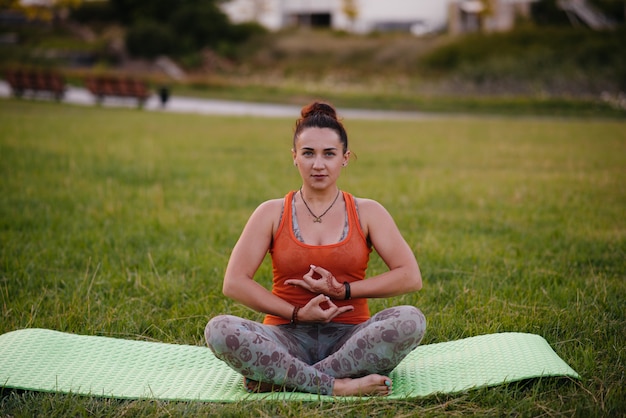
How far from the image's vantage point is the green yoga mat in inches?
134

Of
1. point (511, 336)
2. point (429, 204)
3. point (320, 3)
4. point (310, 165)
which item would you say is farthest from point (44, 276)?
point (320, 3)

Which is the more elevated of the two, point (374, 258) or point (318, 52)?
point (374, 258)

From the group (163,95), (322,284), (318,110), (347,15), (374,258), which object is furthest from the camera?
(347,15)

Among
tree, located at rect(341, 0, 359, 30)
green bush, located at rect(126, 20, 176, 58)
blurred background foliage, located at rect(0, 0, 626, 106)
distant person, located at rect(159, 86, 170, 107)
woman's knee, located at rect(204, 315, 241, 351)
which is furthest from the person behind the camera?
tree, located at rect(341, 0, 359, 30)

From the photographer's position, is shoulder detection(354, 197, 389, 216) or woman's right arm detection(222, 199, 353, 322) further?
shoulder detection(354, 197, 389, 216)

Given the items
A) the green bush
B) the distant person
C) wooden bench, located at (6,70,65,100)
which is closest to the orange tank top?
the distant person

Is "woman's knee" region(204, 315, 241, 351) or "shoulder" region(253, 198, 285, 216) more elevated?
"shoulder" region(253, 198, 285, 216)

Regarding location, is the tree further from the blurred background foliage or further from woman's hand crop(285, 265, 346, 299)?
woman's hand crop(285, 265, 346, 299)

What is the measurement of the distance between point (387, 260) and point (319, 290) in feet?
1.31

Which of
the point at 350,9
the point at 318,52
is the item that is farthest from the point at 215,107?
the point at 350,9

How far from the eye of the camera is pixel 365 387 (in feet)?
10.9

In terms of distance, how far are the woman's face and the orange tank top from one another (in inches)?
7.6

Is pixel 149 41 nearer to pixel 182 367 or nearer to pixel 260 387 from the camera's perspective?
pixel 182 367

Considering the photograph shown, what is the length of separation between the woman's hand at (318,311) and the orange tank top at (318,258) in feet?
0.67
